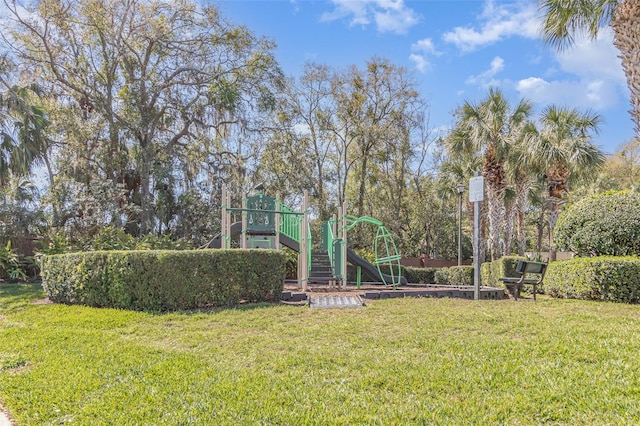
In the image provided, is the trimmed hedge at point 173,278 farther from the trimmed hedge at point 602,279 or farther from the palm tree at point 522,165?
the palm tree at point 522,165

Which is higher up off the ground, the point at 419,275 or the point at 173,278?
the point at 173,278

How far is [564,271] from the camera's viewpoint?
28.6 ft

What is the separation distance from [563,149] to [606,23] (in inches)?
230

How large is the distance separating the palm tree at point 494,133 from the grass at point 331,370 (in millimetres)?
10057

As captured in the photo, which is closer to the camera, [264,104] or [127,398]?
[127,398]

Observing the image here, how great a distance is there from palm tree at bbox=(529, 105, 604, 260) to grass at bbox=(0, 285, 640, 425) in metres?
9.29

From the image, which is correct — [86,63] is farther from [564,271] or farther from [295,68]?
[564,271]

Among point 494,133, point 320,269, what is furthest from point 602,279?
point 494,133

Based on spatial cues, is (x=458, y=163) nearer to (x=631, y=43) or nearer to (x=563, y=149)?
(x=563, y=149)

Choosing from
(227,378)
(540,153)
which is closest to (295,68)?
(540,153)

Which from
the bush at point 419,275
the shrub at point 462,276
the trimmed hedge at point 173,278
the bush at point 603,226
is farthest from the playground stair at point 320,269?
the bush at point 603,226

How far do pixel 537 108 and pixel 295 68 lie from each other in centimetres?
1138

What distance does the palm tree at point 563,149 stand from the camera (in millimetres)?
13547

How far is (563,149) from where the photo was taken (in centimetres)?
1369
